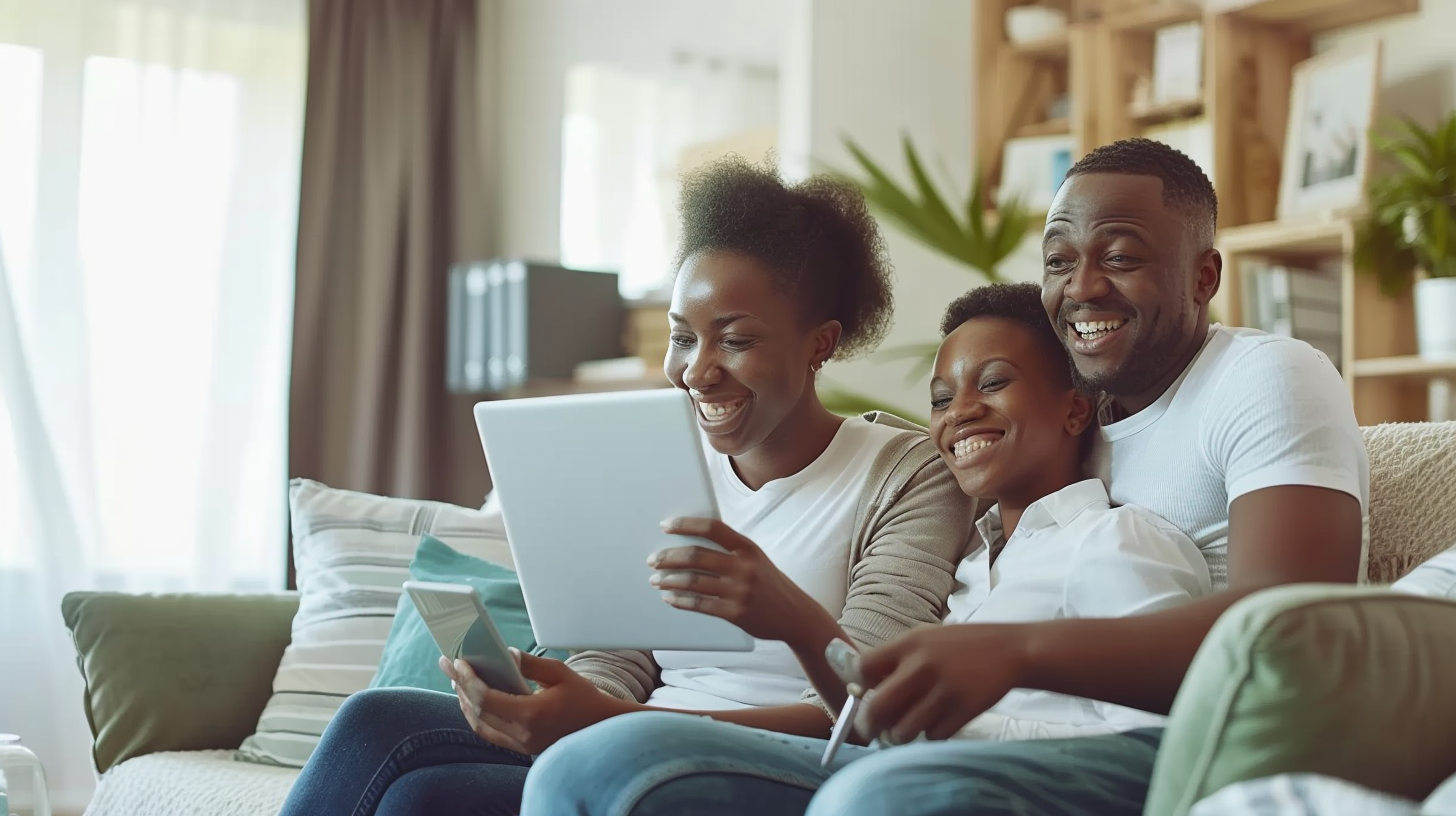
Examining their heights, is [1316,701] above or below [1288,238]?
below

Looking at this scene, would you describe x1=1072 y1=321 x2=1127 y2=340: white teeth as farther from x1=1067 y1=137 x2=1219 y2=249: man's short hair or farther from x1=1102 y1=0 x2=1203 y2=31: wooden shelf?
x1=1102 y1=0 x2=1203 y2=31: wooden shelf

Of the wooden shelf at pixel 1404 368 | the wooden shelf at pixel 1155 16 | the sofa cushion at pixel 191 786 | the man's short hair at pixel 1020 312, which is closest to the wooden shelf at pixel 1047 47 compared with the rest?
the wooden shelf at pixel 1155 16

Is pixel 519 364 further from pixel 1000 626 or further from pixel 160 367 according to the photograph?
pixel 1000 626

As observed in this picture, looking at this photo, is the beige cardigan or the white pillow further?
the beige cardigan

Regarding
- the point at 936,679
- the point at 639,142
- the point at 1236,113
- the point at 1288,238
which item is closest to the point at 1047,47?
the point at 1236,113

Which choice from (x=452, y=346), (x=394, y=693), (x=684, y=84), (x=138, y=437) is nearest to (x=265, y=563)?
(x=138, y=437)

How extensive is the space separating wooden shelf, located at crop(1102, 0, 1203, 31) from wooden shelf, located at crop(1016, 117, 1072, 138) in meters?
0.27

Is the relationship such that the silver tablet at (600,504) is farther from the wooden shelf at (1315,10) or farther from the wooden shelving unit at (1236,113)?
the wooden shelf at (1315,10)

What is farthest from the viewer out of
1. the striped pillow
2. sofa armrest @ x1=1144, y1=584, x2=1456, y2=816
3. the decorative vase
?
the decorative vase

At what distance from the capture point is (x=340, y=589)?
2078 millimetres

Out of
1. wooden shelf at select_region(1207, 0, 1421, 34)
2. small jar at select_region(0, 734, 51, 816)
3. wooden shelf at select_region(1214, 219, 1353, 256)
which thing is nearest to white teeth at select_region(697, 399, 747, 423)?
small jar at select_region(0, 734, 51, 816)

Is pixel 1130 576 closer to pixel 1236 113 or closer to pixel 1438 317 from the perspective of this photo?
pixel 1438 317

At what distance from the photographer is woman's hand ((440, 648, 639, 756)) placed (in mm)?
1246

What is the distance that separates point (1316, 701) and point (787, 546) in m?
0.76
